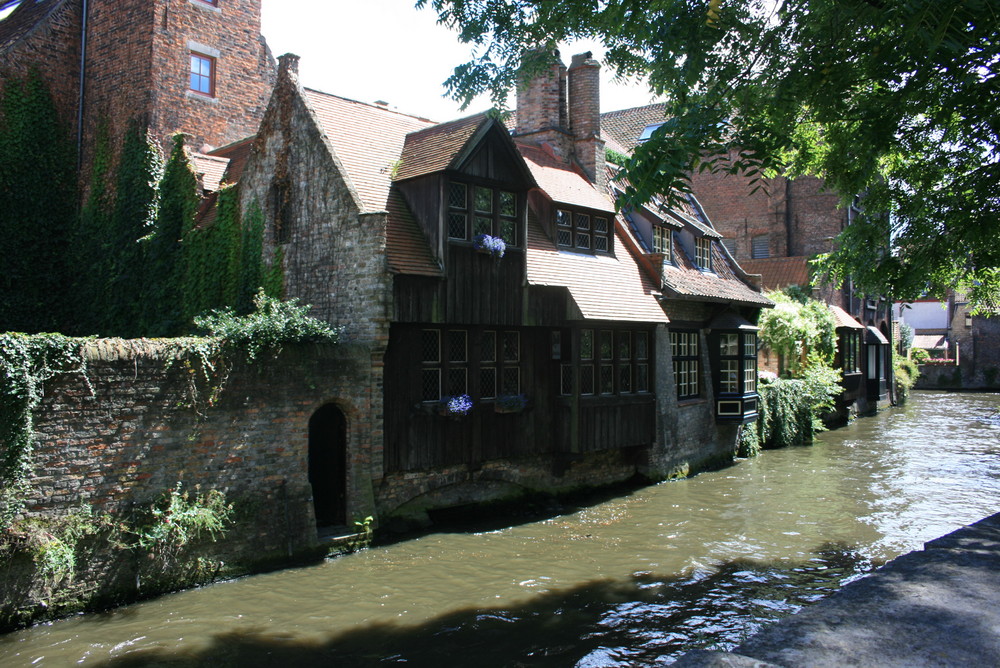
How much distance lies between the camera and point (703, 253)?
21766 millimetres

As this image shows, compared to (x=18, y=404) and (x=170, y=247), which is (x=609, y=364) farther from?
(x=18, y=404)

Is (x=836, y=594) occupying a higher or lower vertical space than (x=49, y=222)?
lower

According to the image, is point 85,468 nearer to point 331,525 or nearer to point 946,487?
point 331,525

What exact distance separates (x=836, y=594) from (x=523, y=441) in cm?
1141

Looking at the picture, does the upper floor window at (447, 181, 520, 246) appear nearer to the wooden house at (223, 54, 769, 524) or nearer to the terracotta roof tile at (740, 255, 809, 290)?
the wooden house at (223, 54, 769, 524)

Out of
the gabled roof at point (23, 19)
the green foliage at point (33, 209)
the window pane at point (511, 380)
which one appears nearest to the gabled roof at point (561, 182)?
the window pane at point (511, 380)

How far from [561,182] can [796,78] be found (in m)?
9.55

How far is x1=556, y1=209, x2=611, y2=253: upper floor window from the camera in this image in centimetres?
1631

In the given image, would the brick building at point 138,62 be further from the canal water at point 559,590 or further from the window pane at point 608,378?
the canal water at point 559,590

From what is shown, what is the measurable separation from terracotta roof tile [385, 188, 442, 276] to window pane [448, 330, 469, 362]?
52.7 inches

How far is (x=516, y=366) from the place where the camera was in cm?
1477

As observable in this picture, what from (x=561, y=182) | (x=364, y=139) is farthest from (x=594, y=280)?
(x=364, y=139)

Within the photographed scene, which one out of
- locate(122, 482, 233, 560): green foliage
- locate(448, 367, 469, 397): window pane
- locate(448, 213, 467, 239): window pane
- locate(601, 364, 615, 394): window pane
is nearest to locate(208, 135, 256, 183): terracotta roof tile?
locate(448, 213, 467, 239): window pane

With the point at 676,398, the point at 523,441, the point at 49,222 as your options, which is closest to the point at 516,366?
the point at 523,441
